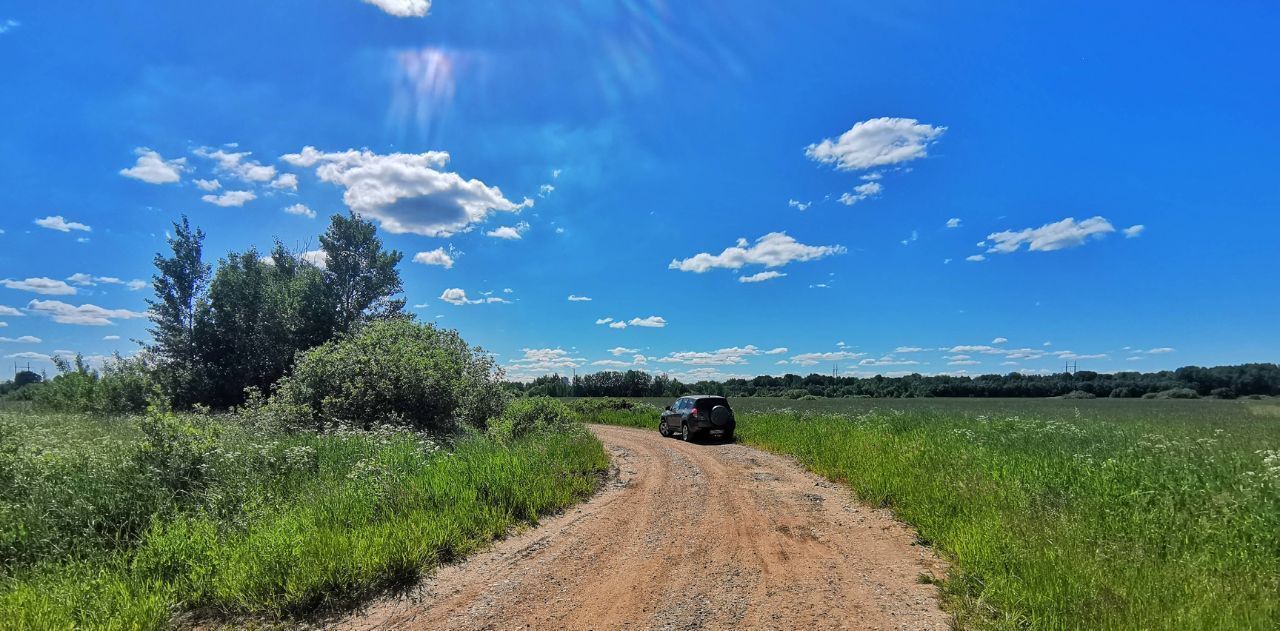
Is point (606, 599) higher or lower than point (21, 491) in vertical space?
lower

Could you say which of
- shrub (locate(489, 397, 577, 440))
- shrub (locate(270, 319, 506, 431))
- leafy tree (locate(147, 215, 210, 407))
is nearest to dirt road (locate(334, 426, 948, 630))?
shrub (locate(489, 397, 577, 440))

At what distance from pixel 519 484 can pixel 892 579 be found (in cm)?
610

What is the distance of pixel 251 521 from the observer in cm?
709

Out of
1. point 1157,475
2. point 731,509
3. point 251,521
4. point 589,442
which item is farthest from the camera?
point 589,442

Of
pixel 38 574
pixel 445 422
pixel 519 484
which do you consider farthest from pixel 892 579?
pixel 445 422

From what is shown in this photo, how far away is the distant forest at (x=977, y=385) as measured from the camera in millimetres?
49125

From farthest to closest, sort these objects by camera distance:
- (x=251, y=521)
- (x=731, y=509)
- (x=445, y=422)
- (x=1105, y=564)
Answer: (x=445, y=422), (x=731, y=509), (x=251, y=521), (x=1105, y=564)

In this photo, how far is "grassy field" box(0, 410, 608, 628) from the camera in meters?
5.16

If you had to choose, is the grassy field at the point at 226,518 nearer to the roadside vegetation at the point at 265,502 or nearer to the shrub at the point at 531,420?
the roadside vegetation at the point at 265,502

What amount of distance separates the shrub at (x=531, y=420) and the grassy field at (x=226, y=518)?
19.0ft

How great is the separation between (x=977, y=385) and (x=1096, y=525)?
232ft

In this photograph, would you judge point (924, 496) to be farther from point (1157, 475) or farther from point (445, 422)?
point (445, 422)

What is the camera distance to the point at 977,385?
6606 centimetres

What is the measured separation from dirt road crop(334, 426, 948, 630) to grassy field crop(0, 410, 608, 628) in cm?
58
